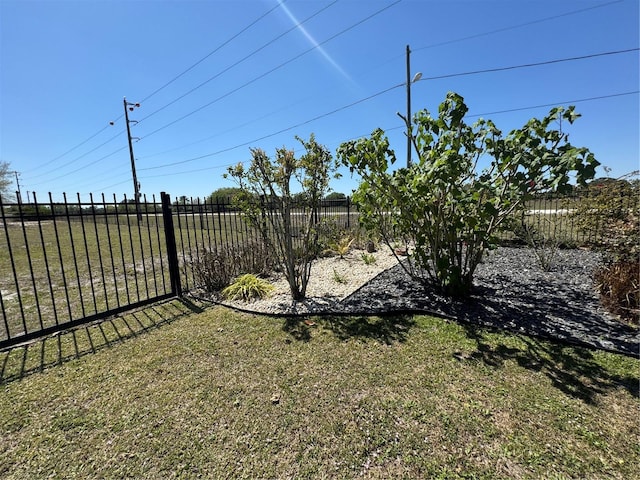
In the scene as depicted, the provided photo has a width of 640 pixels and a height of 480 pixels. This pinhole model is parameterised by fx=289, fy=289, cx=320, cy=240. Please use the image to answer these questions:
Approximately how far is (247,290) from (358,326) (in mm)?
2132

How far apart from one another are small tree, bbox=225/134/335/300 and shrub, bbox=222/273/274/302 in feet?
1.80

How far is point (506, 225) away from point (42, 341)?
6466mm

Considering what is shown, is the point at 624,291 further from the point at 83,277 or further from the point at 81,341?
the point at 83,277

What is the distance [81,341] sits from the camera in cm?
347

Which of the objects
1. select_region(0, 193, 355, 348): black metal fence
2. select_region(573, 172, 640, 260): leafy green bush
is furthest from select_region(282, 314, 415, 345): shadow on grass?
select_region(573, 172, 640, 260): leafy green bush

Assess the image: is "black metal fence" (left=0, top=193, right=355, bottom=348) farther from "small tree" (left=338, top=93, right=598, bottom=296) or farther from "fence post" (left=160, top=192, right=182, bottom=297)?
"small tree" (left=338, top=93, right=598, bottom=296)

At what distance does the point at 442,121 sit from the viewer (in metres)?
3.53

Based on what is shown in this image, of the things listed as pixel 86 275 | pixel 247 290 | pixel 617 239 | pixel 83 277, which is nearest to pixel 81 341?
pixel 247 290

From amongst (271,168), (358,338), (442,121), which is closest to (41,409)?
(358,338)

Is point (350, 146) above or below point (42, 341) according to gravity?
above

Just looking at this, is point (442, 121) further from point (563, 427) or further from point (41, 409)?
point (41, 409)

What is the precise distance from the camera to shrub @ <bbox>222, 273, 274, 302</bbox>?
4828 millimetres

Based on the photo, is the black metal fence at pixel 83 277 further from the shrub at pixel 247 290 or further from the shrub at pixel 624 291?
the shrub at pixel 624 291

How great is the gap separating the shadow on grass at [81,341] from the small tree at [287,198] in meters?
1.64
